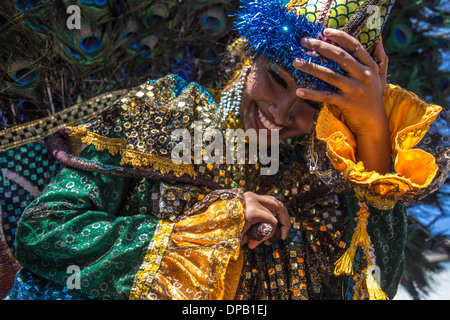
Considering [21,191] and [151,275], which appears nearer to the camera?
[151,275]

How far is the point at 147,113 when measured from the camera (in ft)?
5.36

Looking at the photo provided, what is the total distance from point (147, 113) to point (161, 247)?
0.54 meters

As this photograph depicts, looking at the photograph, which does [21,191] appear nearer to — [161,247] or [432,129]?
[161,247]

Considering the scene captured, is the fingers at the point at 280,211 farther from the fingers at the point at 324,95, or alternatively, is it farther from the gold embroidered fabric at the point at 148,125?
the fingers at the point at 324,95

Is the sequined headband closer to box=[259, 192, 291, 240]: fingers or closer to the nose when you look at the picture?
the nose

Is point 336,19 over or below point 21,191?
over

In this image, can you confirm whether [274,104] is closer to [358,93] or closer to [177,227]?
[358,93]

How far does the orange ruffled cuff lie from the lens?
1.27 metres

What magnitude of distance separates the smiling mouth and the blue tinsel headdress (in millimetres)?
218

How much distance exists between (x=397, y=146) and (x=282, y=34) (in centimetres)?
54

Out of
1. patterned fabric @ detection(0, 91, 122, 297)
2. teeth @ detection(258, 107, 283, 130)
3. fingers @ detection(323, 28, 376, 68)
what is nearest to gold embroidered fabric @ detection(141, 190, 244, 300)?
teeth @ detection(258, 107, 283, 130)

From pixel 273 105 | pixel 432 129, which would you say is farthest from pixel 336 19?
pixel 432 129

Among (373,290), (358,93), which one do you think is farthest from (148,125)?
(373,290)
